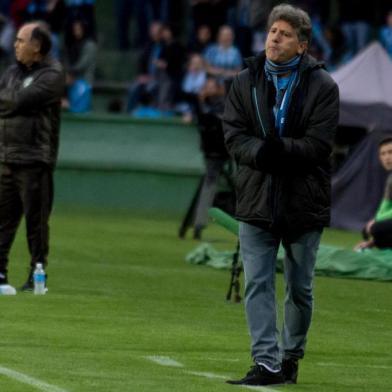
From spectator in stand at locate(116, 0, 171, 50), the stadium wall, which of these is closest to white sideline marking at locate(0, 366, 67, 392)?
the stadium wall

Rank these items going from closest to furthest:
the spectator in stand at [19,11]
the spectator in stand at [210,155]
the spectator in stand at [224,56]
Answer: the spectator in stand at [210,155] → the spectator in stand at [224,56] → the spectator in stand at [19,11]

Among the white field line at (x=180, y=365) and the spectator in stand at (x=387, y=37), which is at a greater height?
the white field line at (x=180, y=365)

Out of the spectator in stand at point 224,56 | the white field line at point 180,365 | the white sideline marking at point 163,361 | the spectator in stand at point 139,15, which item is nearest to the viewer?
the white field line at point 180,365

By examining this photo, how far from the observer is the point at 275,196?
350 inches

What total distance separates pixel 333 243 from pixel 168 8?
10404 millimetres

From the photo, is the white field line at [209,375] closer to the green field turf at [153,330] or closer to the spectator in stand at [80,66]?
the green field turf at [153,330]

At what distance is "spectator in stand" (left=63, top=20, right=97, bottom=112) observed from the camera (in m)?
27.6

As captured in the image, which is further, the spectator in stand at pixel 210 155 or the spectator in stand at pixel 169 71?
the spectator in stand at pixel 169 71

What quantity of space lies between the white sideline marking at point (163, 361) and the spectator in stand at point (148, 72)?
59.4 ft

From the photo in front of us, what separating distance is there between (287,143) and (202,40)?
19571 mm

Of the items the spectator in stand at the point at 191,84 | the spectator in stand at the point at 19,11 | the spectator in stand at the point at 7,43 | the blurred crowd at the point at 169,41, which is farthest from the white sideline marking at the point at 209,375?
the spectator in stand at the point at 7,43

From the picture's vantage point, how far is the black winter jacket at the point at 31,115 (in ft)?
42.5

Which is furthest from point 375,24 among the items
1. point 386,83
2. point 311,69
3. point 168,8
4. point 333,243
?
point 311,69

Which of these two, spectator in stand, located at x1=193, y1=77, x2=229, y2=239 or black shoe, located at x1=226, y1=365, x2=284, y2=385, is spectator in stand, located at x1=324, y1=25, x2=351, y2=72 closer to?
spectator in stand, located at x1=193, y1=77, x2=229, y2=239
